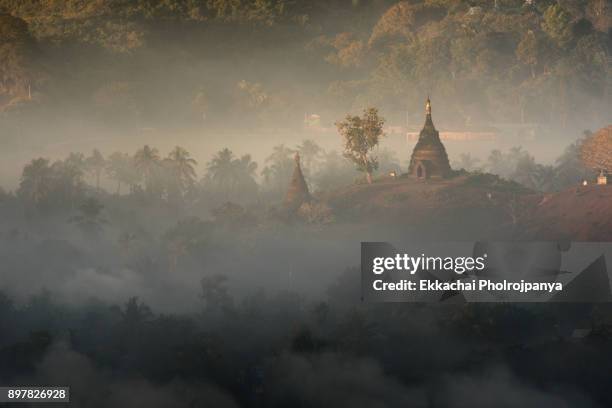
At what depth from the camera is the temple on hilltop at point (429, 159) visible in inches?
7579

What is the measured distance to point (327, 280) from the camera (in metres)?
179

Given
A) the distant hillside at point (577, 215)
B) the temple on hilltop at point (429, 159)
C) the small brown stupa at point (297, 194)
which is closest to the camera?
the distant hillside at point (577, 215)

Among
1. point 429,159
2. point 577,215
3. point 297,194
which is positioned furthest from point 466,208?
point 297,194

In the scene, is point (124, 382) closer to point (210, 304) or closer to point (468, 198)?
point (210, 304)

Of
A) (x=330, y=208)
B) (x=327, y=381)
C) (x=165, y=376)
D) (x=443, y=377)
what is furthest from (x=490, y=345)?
(x=330, y=208)

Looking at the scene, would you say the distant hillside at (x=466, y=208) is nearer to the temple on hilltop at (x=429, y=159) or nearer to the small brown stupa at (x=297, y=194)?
the temple on hilltop at (x=429, y=159)

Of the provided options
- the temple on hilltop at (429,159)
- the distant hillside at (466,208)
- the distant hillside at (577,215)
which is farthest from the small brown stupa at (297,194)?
the distant hillside at (577,215)

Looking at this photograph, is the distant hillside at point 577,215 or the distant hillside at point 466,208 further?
the distant hillside at point 466,208

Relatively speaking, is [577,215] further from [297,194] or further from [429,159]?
[297,194]

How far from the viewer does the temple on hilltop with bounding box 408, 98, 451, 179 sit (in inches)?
7579

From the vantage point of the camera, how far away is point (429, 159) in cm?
19312

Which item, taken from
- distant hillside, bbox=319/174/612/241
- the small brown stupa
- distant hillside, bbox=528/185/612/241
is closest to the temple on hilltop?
distant hillside, bbox=319/174/612/241

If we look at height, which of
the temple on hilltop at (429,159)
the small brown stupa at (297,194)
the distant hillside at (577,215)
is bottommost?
the distant hillside at (577,215)

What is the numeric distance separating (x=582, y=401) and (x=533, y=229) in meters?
49.0
